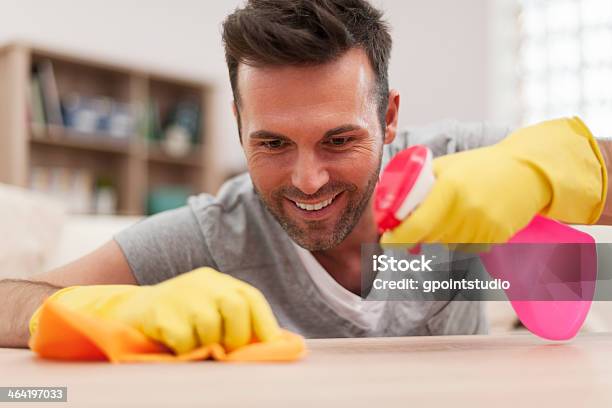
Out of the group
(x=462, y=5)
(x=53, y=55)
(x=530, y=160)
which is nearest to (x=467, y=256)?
(x=530, y=160)

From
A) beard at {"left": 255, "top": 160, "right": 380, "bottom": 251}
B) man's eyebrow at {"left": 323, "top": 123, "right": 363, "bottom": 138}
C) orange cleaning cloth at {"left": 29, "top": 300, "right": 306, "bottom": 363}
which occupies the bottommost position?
orange cleaning cloth at {"left": 29, "top": 300, "right": 306, "bottom": 363}

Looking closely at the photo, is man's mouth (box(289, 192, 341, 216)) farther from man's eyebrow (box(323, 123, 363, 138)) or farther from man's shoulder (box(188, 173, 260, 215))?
man's shoulder (box(188, 173, 260, 215))

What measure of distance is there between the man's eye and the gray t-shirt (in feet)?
0.88

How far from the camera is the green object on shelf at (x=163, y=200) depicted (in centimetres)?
334

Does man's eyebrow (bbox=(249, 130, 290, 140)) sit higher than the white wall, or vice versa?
the white wall

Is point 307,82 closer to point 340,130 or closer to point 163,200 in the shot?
point 340,130

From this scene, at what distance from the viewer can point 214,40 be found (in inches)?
134

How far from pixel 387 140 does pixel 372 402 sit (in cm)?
69

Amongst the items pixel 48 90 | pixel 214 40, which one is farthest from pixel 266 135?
pixel 214 40

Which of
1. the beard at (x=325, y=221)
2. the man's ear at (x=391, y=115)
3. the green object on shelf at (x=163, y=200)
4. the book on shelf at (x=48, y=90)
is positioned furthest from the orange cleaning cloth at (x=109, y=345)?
the green object on shelf at (x=163, y=200)

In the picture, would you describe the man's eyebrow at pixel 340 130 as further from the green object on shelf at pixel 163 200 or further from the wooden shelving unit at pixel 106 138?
the green object on shelf at pixel 163 200

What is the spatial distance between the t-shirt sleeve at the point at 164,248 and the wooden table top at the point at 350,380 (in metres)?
0.54

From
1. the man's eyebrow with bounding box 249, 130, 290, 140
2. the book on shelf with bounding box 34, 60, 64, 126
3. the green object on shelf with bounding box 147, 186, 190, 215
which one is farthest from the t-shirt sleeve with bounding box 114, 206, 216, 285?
the green object on shelf with bounding box 147, 186, 190, 215

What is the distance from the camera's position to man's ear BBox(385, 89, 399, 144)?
99 cm
